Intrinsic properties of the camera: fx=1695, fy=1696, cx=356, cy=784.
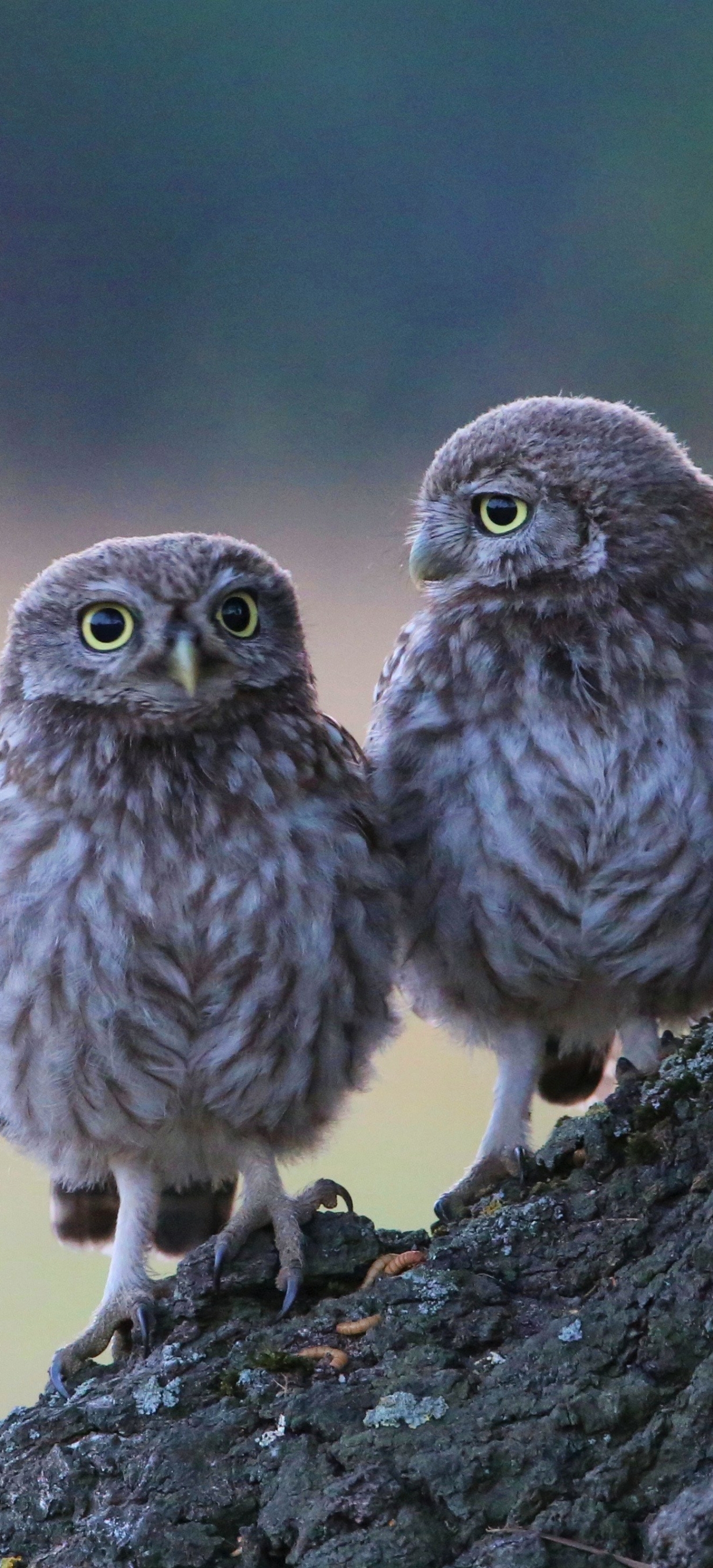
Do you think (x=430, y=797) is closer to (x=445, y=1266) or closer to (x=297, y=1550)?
(x=445, y=1266)

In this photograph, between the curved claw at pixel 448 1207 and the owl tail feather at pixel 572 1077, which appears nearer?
the curved claw at pixel 448 1207

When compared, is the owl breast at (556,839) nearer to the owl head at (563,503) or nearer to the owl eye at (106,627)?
the owl head at (563,503)

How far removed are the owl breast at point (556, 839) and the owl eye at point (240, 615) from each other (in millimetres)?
378

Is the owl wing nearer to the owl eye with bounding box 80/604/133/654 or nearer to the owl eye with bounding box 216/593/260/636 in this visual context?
the owl eye with bounding box 216/593/260/636

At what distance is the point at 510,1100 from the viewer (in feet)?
10.2

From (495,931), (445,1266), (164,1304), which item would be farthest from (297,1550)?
(495,931)

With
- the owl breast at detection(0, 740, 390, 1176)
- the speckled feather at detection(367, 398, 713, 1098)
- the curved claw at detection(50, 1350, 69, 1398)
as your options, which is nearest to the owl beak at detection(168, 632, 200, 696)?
the owl breast at detection(0, 740, 390, 1176)

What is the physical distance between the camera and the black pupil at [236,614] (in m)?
2.72

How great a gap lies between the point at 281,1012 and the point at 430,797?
1.52ft

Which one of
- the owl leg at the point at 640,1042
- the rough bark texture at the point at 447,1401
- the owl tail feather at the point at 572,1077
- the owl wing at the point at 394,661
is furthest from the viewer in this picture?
the owl tail feather at the point at 572,1077

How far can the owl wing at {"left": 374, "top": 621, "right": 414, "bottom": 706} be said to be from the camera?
3119 millimetres

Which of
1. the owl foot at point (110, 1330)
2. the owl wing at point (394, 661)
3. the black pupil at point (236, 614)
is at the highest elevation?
the owl wing at point (394, 661)

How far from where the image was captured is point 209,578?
2684 mm

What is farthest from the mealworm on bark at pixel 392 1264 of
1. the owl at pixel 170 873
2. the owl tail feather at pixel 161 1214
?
the owl tail feather at pixel 161 1214
